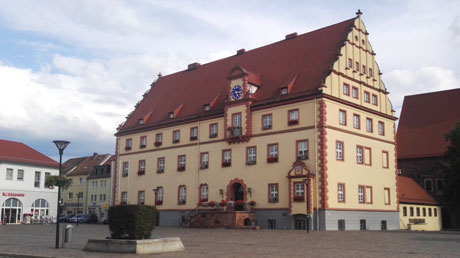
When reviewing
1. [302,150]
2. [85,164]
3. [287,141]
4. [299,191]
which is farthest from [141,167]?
[85,164]

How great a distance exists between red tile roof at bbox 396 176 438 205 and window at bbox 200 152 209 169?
17864mm

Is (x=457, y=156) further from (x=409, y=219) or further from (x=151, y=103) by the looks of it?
(x=151, y=103)

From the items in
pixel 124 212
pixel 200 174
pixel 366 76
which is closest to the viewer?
pixel 124 212

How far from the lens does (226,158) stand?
157 feet

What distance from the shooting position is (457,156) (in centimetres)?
5159

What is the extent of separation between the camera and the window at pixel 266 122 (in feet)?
147

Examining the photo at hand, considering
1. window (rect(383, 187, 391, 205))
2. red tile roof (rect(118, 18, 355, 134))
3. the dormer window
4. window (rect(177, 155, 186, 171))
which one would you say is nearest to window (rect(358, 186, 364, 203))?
window (rect(383, 187, 391, 205))

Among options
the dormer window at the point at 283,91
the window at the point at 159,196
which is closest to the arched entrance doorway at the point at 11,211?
the window at the point at 159,196

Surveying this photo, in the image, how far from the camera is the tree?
5166 cm

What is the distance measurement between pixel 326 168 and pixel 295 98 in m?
6.21

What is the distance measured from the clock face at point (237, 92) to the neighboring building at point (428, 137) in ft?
80.9

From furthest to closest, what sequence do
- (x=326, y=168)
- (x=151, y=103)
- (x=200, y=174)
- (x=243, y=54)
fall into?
1. (x=151, y=103)
2. (x=243, y=54)
3. (x=200, y=174)
4. (x=326, y=168)

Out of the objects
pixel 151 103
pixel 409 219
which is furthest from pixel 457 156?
pixel 151 103

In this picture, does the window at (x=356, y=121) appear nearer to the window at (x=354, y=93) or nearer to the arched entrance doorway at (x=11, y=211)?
the window at (x=354, y=93)
